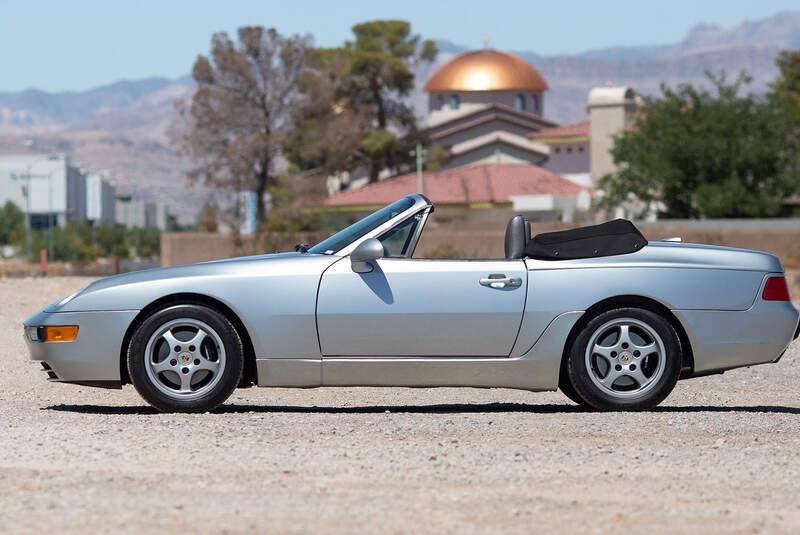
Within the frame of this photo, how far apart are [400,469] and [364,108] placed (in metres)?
71.9

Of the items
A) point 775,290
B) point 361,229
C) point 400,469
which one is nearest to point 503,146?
point 775,290

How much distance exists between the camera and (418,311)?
7992 mm

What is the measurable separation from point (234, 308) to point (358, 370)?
855mm

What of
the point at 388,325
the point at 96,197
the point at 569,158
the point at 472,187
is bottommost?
the point at 388,325

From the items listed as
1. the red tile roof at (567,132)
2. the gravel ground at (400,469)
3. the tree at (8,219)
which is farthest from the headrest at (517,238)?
the tree at (8,219)

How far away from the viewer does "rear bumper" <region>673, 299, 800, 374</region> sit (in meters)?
8.22

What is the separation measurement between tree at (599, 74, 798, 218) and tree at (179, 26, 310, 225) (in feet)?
58.9

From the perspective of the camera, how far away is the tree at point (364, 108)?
6638 centimetres

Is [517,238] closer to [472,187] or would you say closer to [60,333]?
[60,333]

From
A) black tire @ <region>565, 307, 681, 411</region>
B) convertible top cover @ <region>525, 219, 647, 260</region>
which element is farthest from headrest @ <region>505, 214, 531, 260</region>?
black tire @ <region>565, 307, 681, 411</region>

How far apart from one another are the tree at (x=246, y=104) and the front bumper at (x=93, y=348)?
54.3m

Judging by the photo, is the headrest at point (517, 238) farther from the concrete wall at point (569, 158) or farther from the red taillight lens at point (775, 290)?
the concrete wall at point (569, 158)

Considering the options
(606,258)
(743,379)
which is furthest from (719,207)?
(606,258)

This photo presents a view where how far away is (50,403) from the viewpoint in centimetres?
940
